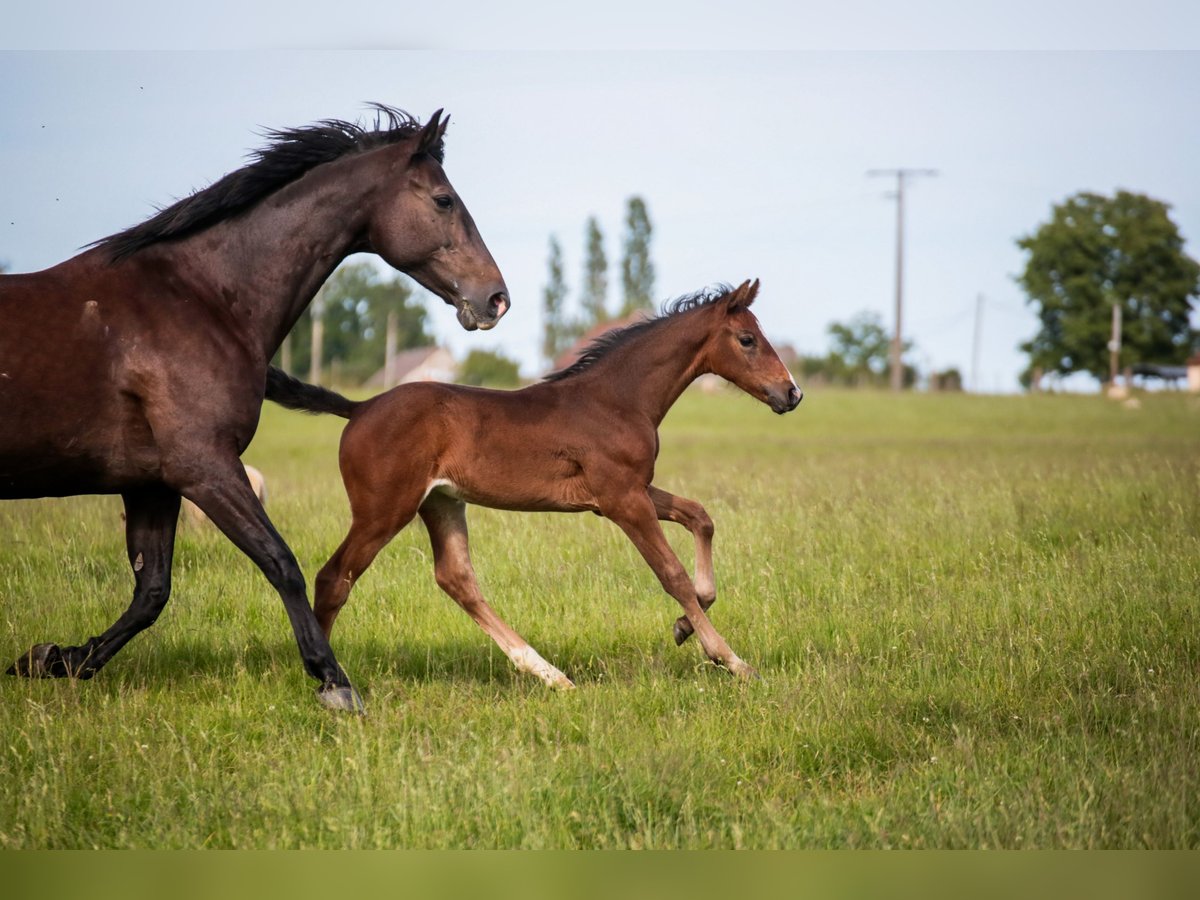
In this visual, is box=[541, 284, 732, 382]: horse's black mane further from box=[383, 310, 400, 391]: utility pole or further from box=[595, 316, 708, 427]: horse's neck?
box=[383, 310, 400, 391]: utility pole

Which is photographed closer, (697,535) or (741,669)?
(741,669)

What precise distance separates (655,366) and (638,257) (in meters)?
94.0

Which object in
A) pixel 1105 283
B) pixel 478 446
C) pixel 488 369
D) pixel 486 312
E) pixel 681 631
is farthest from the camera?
pixel 1105 283

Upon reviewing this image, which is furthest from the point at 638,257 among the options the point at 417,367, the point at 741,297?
the point at 741,297

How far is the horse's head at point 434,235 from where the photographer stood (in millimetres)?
5977

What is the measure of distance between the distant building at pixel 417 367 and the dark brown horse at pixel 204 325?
6260cm

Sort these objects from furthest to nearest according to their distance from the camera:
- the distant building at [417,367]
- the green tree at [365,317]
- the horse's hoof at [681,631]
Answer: the green tree at [365,317], the distant building at [417,367], the horse's hoof at [681,631]

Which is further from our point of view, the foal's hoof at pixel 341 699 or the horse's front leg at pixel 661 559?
the horse's front leg at pixel 661 559

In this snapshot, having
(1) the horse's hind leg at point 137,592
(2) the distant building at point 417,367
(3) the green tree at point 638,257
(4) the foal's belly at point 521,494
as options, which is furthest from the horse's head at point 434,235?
(3) the green tree at point 638,257

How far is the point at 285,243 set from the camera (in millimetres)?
5988

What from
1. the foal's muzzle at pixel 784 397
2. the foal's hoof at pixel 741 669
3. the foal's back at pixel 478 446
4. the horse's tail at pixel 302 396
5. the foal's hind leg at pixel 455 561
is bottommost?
the foal's hoof at pixel 741 669

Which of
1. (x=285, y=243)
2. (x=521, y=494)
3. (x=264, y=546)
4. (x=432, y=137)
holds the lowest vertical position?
(x=264, y=546)

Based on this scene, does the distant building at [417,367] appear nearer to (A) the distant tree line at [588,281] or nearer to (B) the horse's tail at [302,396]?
(A) the distant tree line at [588,281]

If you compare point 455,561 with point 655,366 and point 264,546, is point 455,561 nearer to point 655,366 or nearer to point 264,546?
point 264,546
